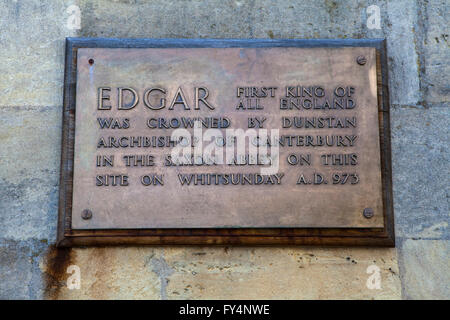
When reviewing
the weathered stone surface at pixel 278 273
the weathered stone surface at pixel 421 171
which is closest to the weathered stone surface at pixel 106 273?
the weathered stone surface at pixel 278 273

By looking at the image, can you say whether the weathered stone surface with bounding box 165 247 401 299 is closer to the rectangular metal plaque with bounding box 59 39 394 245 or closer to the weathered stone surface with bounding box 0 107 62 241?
the rectangular metal plaque with bounding box 59 39 394 245

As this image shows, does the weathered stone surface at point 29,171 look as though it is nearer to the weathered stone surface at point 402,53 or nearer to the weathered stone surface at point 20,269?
the weathered stone surface at point 20,269

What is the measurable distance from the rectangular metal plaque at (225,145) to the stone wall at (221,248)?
12 centimetres

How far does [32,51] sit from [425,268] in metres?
2.69

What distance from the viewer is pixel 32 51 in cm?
318

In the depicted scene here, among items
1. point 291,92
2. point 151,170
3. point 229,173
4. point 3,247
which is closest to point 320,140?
point 291,92

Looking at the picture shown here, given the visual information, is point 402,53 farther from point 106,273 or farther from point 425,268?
point 106,273

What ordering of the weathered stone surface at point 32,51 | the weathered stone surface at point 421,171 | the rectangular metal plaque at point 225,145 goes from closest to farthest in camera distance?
the rectangular metal plaque at point 225,145 < the weathered stone surface at point 421,171 < the weathered stone surface at point 32,51

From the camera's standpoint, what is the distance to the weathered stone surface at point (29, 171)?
116 inches

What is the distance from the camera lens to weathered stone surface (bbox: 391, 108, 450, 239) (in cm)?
297

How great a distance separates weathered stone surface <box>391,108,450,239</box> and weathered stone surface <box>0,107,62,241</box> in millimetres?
2025

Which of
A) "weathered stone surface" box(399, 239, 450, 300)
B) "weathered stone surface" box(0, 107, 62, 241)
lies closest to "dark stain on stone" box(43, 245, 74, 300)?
"weathered stone surface" box(0, 107, 62, 241)
